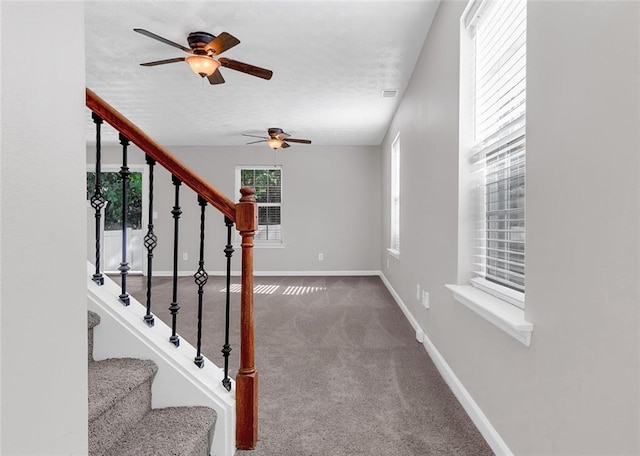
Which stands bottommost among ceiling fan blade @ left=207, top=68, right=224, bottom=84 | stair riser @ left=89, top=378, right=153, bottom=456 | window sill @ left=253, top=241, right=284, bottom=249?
stair riser @ left=89, top=378, right=153, bottom=456

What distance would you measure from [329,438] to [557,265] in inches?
47.3

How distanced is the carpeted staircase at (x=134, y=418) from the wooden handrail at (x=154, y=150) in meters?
0.64

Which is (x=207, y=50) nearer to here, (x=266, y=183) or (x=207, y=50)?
(x=207, y=50)

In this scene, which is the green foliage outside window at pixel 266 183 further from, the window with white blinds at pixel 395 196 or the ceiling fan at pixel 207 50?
the ceiling fan at pixel 207 50

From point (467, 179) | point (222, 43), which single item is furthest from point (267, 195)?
point (467, 179)

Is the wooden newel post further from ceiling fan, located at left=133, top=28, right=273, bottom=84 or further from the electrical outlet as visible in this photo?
the electrical outlet

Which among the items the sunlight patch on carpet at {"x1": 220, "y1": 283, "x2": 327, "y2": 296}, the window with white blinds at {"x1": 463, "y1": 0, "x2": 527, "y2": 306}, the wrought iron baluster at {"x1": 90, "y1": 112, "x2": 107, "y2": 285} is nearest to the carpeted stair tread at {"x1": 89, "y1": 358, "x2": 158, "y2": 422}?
the wrought iron baluster at {"x1": 90, "y1": 112, "x2": 107, "y2": 285}

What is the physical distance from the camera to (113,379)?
1.33 meters

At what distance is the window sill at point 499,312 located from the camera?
1315 mm

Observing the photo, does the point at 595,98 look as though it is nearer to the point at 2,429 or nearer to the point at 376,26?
the point at 2,429

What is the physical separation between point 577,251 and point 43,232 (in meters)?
1.27

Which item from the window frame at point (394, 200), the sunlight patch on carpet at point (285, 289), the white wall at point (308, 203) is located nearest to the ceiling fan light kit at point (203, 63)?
the window frame at point (394, 200)

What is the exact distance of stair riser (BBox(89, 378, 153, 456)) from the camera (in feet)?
3.87

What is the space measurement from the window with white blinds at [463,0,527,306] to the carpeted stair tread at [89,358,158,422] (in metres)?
1.49
